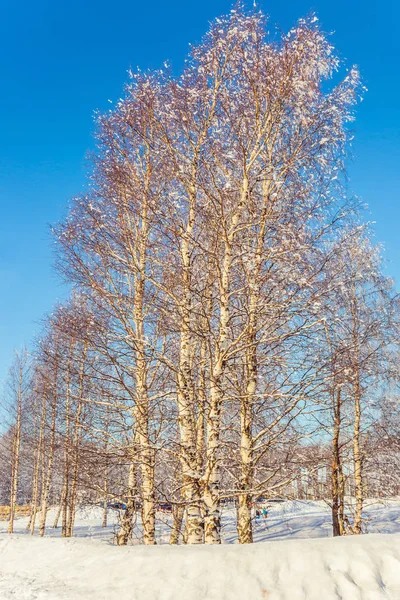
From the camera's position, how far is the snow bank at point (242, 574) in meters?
5.88

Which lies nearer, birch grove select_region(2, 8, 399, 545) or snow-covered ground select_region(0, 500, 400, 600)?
snow-covered ground select_region(0, 500, 400, 600)

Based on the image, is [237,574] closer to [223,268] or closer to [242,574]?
[242,574]

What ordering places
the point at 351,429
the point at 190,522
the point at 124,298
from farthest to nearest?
the point at 351,429
the point at 124,298
the point at 190,522

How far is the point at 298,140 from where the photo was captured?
8.93m

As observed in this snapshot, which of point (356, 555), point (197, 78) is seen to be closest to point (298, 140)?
point (197, 78)

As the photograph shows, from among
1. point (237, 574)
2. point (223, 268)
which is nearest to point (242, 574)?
point (237, 574)

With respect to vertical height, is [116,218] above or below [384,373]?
above

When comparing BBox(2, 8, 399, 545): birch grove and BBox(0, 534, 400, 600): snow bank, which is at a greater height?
BBox(2, 8, 399, 545): birch grove

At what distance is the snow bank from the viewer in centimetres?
588

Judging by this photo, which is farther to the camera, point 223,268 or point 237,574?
point 223,268

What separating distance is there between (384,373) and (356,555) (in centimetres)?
764

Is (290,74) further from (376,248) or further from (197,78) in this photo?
(376,248)

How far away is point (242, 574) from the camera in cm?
617

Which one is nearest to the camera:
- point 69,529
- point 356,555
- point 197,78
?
point 356,555
